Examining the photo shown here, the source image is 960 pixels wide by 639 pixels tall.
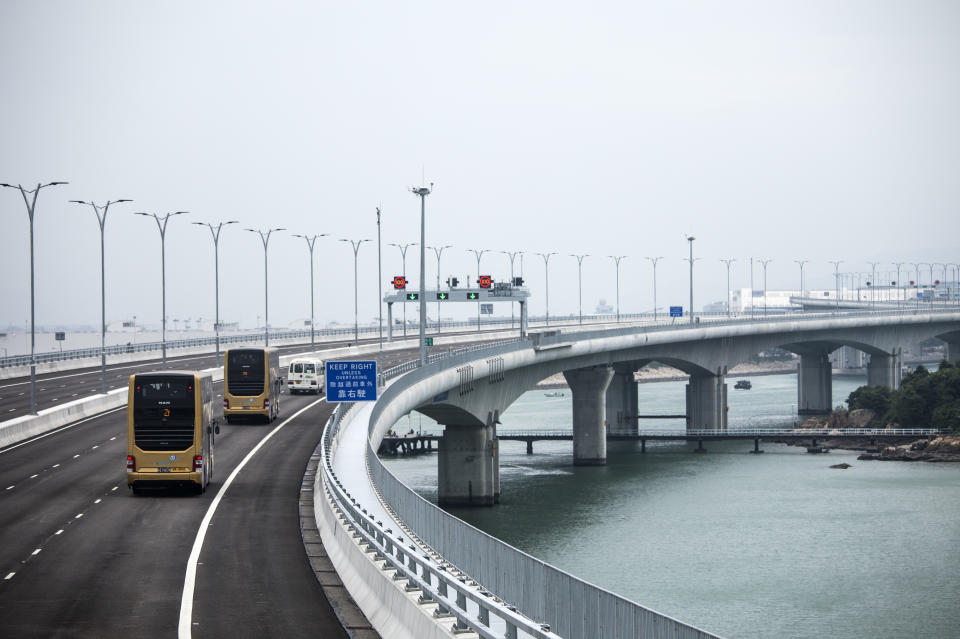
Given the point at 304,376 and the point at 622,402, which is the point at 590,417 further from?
the point at 304,376

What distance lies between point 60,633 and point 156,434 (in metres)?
16.5

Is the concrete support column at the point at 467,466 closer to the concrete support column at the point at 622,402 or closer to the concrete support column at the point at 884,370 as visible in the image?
the concrete support column at the point at 622,402

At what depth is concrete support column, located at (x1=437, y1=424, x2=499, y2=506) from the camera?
3378 inches

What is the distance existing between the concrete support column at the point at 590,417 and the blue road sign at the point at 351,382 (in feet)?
208

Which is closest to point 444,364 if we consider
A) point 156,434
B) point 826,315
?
point 156,434

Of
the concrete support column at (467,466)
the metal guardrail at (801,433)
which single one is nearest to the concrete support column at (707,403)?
the metal guardrail at (801,433)

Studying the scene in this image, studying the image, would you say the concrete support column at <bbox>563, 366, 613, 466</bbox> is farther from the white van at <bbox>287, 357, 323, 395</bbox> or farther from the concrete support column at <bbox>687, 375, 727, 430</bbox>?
the white van at <bbox>287, 357, 323, 395</bbox>

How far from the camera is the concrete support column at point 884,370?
168 meters

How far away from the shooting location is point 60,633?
2009cm

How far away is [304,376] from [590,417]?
135ft

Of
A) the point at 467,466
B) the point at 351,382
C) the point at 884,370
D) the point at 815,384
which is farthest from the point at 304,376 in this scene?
the point at 884,370

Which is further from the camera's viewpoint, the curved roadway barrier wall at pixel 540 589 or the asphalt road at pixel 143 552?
the asphalt road at pixel 143 552

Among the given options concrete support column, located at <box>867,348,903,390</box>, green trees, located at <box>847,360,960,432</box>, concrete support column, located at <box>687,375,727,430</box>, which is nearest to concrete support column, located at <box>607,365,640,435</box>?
concrete support column, located at <box>687,375,727,430</box>

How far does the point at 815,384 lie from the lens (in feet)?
544
